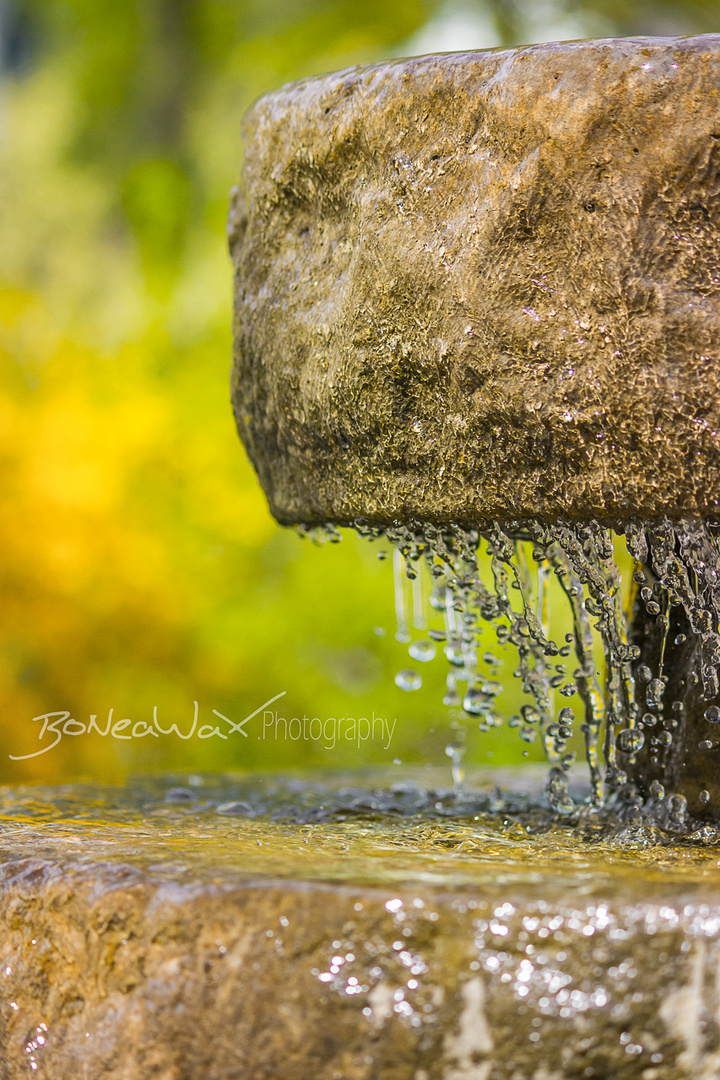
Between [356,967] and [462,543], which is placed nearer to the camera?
[356,967]

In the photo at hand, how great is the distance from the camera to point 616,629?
2.03m

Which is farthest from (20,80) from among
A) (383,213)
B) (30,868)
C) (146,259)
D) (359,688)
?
(30,868)

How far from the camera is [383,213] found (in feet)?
5.86

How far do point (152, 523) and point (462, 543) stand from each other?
4.86 metres

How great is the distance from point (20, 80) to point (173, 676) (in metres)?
4.03

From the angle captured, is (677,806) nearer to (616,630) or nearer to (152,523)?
(616,630)

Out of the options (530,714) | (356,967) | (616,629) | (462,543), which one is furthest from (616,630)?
(356,967)

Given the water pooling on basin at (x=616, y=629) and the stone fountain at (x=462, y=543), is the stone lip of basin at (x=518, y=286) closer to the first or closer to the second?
the stone fountain at (x=462, y=543)

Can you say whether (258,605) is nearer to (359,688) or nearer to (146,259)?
(359,688)

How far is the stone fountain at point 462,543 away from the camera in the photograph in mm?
1255

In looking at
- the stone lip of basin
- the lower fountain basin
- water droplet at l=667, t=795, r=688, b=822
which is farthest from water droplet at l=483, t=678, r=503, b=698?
the lower fountain basin

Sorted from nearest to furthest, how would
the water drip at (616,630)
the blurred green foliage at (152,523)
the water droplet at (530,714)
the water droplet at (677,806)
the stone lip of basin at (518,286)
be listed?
the stone lip of basin at (518,286) < the water drip at (616,630) < the water droplet at (677,806) < the water droplet at (530,714) < the blurred green foliage at (152,523)

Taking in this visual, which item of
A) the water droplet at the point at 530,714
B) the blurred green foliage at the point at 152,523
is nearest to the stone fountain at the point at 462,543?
the water droplet at the point at 530,714

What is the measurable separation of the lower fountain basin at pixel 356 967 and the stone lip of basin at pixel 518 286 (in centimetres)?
56
